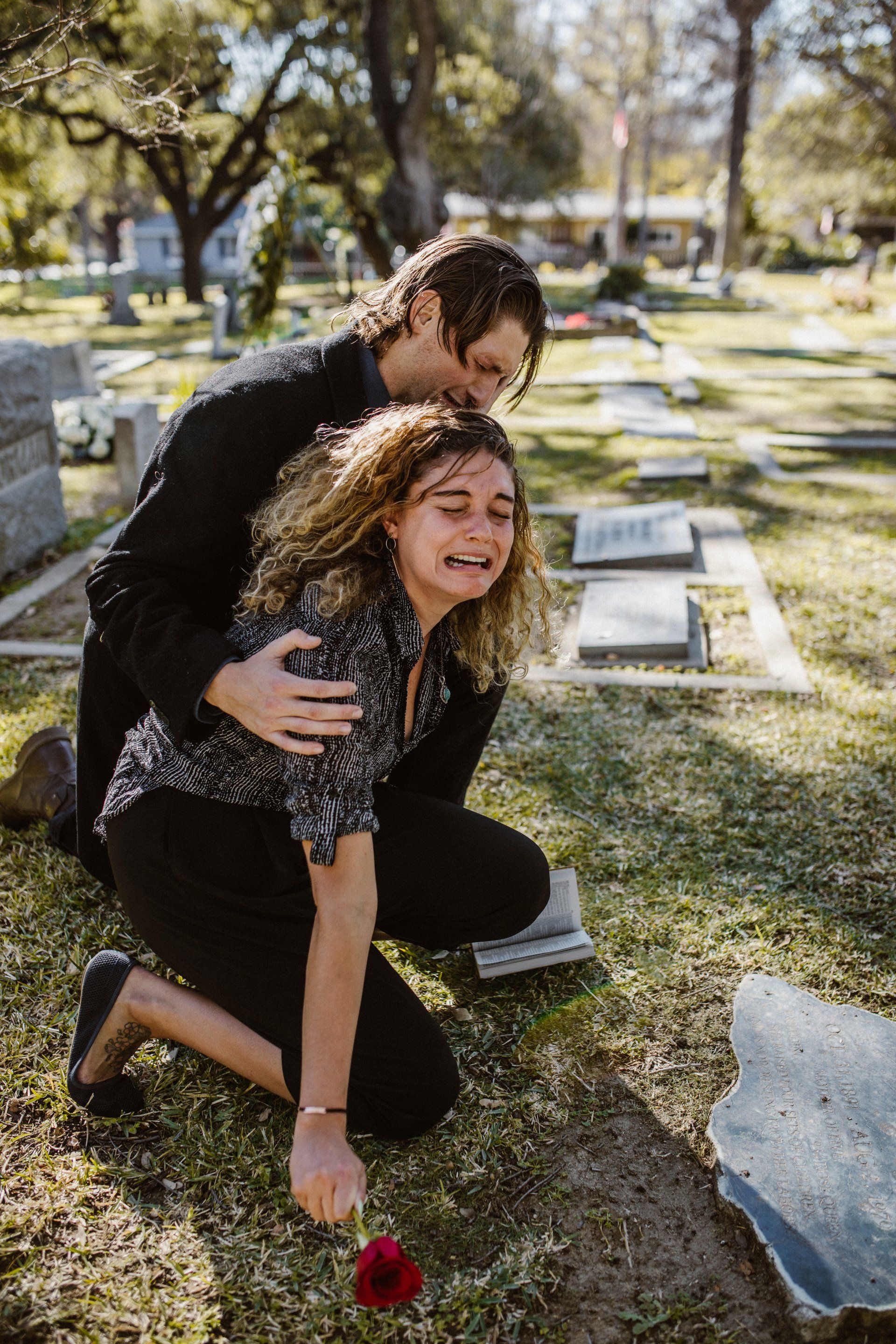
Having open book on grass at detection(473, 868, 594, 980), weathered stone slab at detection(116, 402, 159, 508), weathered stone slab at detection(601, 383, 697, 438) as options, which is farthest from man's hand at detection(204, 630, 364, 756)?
weathered stone slab at detection(601, 383, 697, 438)

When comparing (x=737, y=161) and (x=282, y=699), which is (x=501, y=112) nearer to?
(x=737, y=161)

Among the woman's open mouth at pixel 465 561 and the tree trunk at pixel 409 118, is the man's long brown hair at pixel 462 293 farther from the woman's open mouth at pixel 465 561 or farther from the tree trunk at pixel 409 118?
the tree trunk at pixel 409 118

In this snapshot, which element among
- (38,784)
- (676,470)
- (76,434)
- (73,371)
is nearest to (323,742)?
(38,784)

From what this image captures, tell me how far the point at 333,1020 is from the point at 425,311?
1527mm

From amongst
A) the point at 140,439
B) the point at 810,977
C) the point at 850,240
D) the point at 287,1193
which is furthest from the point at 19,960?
the point at 850,240

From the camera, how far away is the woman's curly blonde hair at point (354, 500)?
1952mm

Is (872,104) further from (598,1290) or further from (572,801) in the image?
(598,1290)

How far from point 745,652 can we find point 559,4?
112ft

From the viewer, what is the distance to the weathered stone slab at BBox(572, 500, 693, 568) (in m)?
5.24

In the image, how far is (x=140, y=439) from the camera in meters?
6.48

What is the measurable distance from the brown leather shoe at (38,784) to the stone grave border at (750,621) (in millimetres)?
1857

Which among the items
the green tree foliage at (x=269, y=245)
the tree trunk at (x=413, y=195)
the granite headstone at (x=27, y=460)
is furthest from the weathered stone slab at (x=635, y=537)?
the tree trunk at (x=413, y=195)

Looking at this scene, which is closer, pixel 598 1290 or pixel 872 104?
pixel 598 1290

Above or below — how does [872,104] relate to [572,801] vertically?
above
